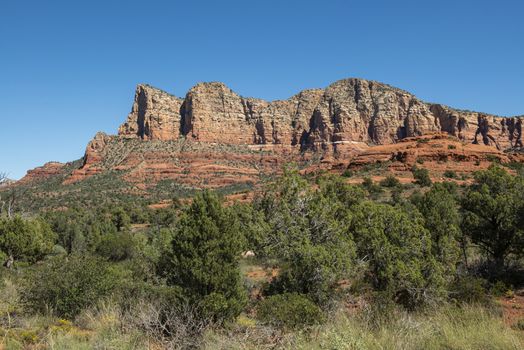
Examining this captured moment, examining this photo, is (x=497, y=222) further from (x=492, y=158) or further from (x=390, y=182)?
(x=492, y=158)

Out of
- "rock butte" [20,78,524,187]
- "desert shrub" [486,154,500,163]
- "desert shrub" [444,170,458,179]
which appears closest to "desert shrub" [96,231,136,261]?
"desert shrub" [444,170,458,179]

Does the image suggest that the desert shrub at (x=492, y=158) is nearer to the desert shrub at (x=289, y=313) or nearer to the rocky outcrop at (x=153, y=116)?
the desert shrub at (x=289, y=313)

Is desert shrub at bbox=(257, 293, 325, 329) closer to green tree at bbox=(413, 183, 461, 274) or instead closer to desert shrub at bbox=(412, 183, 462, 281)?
desert shrub at bbox=(412, 183, 462, 281)

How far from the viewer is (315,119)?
152250mm

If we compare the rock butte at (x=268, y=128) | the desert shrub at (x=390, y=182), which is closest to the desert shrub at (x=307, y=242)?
the desert shrub at (x=390, y=182)

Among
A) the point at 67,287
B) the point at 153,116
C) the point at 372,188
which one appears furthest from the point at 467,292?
the point at 153,116

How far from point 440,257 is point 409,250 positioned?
8.44 feet

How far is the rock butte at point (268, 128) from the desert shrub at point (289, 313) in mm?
101399

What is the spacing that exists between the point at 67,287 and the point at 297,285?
23.5 feet

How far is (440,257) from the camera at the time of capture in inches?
629

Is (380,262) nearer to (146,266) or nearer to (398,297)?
(398,297)

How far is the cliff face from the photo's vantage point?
139 meters

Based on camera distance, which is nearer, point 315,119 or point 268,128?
point 315,119

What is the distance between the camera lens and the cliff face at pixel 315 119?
13912 cm
